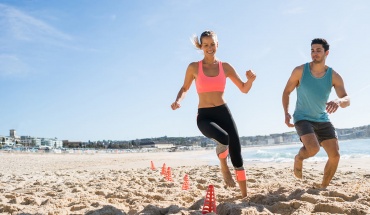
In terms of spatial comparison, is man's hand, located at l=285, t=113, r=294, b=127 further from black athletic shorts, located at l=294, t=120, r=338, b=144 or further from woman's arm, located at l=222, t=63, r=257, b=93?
woman's arm, located at l=222, t=63, r=257, b=93

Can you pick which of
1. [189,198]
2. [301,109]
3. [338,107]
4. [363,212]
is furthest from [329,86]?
[189,198]

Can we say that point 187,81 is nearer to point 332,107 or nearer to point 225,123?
point 225,123

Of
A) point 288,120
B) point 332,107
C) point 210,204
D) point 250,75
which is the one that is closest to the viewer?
point 210,204

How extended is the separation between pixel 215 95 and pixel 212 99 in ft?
0.22

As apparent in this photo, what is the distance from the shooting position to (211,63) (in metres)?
4.50

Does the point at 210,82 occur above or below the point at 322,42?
below

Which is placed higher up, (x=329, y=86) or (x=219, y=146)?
(x=329, y=86)

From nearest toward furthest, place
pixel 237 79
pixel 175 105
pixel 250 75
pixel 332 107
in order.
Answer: pixel 332 107
pixel 175 105
pixel 250 75
pixel 237 79

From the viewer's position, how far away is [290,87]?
15.9 feet

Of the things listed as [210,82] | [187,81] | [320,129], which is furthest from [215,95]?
[320,129]

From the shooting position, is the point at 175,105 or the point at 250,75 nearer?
the point at 175,105

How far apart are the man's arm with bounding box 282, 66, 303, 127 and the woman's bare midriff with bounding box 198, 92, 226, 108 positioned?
102cm

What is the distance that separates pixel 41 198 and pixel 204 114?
109 inches

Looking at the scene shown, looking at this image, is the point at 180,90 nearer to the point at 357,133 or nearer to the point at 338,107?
the point at 338,107
